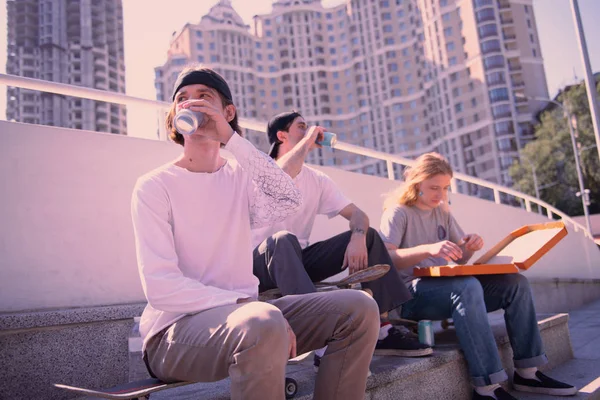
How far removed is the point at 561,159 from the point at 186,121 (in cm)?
4293

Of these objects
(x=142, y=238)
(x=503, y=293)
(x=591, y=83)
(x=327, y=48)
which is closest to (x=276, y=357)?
(x=142, y=238)

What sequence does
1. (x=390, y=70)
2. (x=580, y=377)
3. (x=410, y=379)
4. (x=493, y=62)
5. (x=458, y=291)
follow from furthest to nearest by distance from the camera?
(x=390, y=70), (x=493, y=62), (x=580, y=377), (x=458, y=291), (x=410, y=379)

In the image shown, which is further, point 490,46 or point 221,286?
point 490,46

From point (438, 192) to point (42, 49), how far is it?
8619 centimetres

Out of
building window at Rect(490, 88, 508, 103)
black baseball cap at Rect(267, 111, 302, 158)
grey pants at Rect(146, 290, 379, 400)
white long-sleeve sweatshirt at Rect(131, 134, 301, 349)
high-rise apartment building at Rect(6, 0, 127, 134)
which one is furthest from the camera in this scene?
high-rise apartment building at Rect(6, 0, 127, 134)

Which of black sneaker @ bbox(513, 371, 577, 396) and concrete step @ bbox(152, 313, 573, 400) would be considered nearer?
concrete step @ bbox(152, 313, 573, 400)

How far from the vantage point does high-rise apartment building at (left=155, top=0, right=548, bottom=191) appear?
5809 cm

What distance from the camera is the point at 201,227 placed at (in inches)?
64.9

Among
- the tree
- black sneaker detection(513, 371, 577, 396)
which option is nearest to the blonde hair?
black sneaker detection(513, 371, 577, 396)

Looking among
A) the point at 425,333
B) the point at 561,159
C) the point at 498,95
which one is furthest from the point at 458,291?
the point at 498,95

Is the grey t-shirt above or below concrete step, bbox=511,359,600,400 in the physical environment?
above

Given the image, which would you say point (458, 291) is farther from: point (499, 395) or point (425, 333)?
point (499, 395)

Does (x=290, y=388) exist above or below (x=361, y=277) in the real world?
below

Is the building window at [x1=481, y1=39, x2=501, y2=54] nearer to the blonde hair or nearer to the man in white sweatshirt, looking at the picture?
the blonde hair
